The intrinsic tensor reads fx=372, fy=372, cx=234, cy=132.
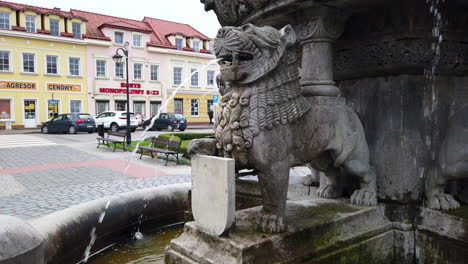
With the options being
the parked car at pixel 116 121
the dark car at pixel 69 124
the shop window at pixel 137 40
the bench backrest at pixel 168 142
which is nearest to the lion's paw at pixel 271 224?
the bench backrest at pixel 168 142

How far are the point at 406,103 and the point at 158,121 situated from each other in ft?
79.1

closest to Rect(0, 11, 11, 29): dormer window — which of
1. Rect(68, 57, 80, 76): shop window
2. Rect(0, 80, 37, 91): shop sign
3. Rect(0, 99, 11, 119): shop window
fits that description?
Rect(0, 80, 37, 91): shop sign

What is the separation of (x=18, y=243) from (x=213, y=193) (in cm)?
117

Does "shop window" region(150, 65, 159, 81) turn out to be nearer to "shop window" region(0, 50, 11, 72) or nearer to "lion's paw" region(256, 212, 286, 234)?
"shop window" region(0, 50, 11, 72)

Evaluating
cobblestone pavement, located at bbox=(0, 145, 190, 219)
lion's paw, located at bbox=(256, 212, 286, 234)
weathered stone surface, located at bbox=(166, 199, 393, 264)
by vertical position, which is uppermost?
lion's paw, located at bbox=(256, 212, 286, 234)

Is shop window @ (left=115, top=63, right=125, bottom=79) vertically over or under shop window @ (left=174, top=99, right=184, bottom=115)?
over

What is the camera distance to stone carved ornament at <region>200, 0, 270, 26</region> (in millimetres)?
2906

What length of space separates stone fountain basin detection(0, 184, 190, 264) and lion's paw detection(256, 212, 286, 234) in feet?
4.57

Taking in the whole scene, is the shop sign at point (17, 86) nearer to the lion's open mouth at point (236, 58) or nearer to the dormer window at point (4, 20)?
the dormer window at point (4, 20)

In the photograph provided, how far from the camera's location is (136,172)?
9.55 meters

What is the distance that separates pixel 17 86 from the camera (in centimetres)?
2745

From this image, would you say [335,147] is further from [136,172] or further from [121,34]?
[121,34]

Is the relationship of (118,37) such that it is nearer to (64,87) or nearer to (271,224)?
(64,87)

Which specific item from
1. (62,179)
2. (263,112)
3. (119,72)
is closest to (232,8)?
(263,112)
